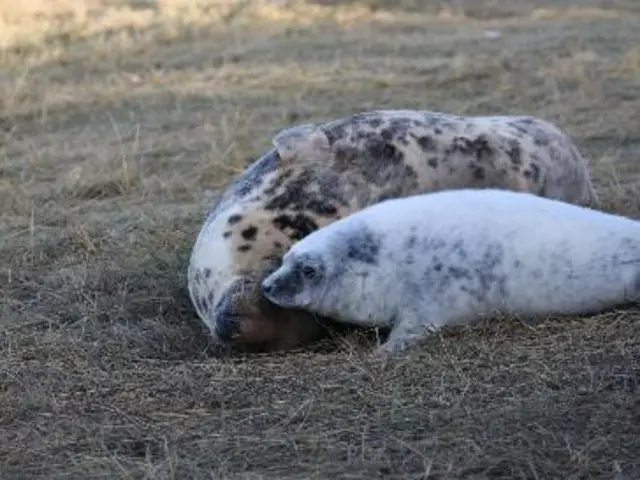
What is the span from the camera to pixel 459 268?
5.37 meters

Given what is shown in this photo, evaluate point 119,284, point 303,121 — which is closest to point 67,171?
point 303,121

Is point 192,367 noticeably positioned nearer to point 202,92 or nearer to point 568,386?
point 568,386

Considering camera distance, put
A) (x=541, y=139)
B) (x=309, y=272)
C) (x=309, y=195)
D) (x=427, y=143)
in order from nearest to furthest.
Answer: (x=309, y=272) < (x=309, y=195) < (x=427, y=143) < (x=541, y=139)

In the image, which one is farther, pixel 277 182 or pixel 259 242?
pixel 277 182

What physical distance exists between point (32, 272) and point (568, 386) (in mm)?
3372

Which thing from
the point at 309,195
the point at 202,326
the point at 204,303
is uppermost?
the point at 309,195

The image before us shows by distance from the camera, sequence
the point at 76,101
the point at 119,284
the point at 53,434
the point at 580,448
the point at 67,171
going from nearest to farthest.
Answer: the point at 580,448
the point at 53,434
the point at 119,284
the point at 67,171
the point at 76,101

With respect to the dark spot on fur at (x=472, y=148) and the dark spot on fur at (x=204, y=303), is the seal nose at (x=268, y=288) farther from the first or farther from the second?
the dark spot on fur at (x=472, y=148)

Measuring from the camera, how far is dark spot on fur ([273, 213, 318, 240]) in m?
5.95

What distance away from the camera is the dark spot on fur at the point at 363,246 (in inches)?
215

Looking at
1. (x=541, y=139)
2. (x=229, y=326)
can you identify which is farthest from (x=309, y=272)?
(x=541, y=139)

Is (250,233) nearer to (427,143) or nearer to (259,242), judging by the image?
(259,242)

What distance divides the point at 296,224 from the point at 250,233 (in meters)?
0.24

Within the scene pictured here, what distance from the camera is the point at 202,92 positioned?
13.1 meters
